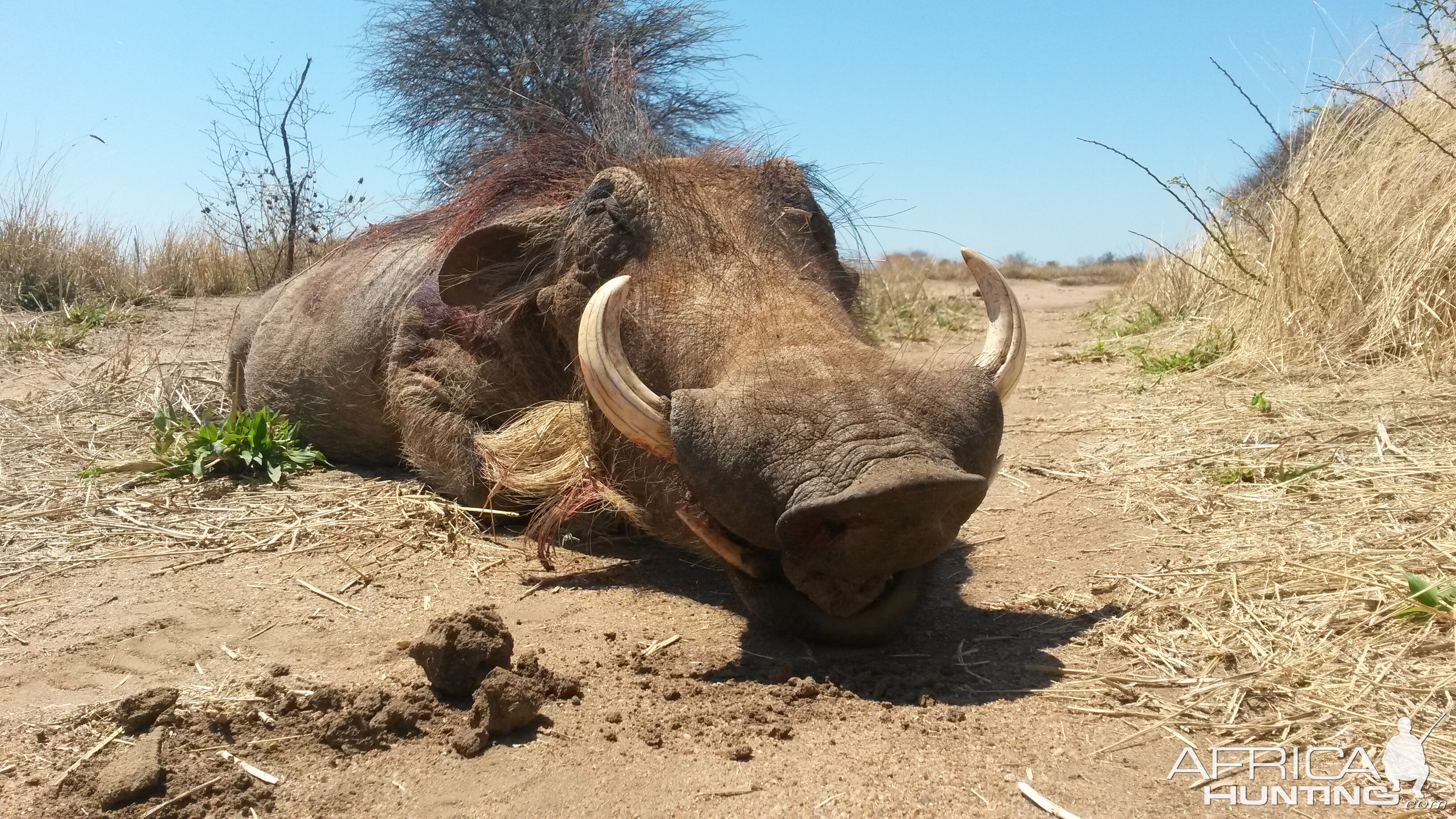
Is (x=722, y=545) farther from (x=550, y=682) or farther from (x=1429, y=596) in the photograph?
(x=1429, y=596)

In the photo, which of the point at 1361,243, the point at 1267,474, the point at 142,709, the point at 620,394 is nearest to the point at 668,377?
the point at 620,394

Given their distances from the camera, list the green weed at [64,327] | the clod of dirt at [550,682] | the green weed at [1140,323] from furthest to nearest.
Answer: the green weed at [1140,323], the green weed at [64,327], the clod of dirt at [550,682]

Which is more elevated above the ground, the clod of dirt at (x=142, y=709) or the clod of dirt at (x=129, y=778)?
the clod of dirt at (x=142, y=709)

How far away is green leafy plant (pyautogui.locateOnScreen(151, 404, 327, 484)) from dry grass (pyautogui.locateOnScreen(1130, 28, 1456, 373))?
514 centimetres

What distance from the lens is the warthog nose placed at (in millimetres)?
2299

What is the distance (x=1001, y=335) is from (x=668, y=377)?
3.13 ft

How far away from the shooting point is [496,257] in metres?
4.30

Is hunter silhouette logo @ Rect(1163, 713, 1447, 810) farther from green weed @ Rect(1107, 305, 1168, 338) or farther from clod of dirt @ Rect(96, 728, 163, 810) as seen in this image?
green weed @ Rect(1107, 305, 1168, 338)

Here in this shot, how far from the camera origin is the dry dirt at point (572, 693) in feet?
6.82

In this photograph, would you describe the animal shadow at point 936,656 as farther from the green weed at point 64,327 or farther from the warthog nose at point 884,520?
the green weed at point 64,327

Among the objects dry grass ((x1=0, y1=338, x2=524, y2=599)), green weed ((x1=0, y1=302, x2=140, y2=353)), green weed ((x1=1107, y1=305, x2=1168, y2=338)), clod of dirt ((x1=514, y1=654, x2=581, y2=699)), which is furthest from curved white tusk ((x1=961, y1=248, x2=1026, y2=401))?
green weed ((x1=0, y1=302, x2=140, y2=353))

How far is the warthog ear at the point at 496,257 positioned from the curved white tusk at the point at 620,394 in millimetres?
1342

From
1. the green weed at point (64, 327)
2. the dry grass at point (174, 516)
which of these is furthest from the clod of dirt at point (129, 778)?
the green weed at point (64, 327)

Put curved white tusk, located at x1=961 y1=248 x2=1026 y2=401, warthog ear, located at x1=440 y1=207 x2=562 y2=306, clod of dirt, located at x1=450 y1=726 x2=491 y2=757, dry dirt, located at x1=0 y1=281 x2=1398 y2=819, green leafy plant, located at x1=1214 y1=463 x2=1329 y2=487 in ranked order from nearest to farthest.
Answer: dry dirt, located at x1=0 y1=281 x2=1398 y2=819 < clod of dirt, located at x1=450 y1=726 x2=491 y2=757 < curved white tusk, located at x1=961 y1=248 x2=1026 y2=401 < green leafy plant, located at x1=1214 y1=463 x2=1329 y2=487 < warthog ear, located at x1=440 y1=207 x2=562 y2=306
